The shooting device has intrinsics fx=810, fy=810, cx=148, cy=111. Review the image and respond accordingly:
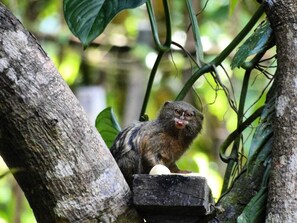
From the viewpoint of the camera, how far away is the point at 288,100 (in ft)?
7.86

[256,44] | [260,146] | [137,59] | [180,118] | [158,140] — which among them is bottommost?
[260,146]

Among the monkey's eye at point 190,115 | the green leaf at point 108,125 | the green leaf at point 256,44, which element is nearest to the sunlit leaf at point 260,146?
the green leaf at point 256,44

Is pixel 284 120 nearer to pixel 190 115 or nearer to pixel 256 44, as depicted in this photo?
pixel 256 44

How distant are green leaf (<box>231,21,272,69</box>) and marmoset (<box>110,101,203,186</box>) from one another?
0.30 meters

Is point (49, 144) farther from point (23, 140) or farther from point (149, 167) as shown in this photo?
point (149, 167)

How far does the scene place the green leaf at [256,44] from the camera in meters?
2.83

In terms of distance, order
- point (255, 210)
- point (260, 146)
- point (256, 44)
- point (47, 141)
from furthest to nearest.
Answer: point (256, 44), point (260, 146), point (255, 210), point (47, 141)

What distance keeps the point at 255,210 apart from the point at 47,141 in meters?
0.65

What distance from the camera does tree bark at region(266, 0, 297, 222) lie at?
7.50ft

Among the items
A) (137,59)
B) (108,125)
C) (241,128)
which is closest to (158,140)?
(241,128)

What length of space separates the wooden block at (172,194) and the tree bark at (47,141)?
7cm

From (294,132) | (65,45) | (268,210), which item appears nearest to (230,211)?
(268,210)

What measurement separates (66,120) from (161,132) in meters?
0.81

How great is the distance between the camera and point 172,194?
7.54 feet
